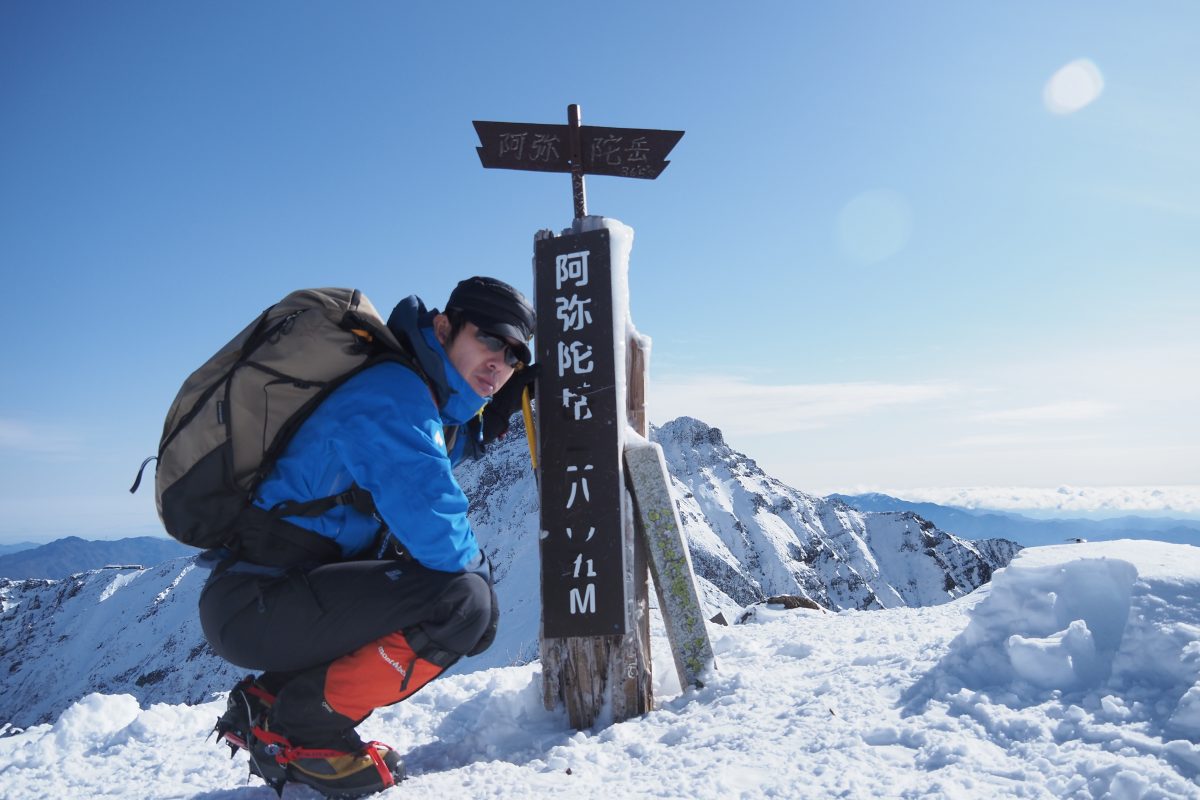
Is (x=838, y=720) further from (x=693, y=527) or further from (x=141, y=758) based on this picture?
(x=693, y=527)

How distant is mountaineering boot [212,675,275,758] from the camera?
289 cm

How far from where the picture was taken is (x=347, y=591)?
2785 millimetres

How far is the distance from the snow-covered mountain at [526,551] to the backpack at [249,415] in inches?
3095

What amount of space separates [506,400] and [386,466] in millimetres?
1685

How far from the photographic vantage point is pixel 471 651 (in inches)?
125

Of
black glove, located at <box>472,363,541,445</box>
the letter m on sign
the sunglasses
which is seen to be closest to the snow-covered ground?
the letter m on sign

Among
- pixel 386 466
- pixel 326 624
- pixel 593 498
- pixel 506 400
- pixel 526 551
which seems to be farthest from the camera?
pixel 526 551

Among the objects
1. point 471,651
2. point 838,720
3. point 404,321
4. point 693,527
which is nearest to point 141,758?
point 471,651

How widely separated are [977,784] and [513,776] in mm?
1962

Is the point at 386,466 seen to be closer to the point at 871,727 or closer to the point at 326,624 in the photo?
the point at 326,624

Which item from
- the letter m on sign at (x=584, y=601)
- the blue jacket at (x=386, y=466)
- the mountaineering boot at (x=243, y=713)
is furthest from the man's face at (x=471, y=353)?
the mountaineering boot at (x=243, y=713)

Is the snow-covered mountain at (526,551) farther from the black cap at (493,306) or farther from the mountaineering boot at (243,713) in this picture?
the black cap at (493,306)

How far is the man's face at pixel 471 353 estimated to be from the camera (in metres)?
3.24

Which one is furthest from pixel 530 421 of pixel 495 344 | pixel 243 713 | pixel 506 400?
pixel 243 713
